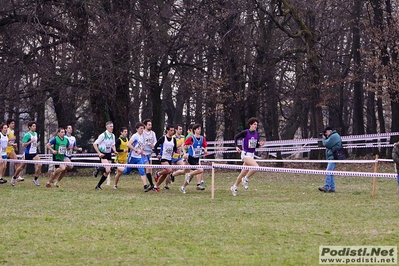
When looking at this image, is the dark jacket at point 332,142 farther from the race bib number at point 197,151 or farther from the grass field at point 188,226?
the race bib number at point 197,151

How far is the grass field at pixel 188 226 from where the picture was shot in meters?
10.1

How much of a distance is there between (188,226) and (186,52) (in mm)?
20668

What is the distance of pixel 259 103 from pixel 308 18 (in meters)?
7.62

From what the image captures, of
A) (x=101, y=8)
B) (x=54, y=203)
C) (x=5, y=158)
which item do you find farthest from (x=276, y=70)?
(x=54, y=203)

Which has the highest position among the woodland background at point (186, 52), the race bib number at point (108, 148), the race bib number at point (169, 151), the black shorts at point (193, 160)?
the woodland background at point (186, 52)

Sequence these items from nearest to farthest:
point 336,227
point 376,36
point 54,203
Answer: point 336,227
point 54,203
point 376,36

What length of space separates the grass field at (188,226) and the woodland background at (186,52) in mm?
9949

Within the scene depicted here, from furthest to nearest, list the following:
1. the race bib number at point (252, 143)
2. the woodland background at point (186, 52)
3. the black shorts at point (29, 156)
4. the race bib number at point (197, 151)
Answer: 1. the woodland background at point (186, 52)
2. the black shorts at point (29, 156)
3. the race bib number at point (197, 151)
4. the race bib number at point (252, 143)

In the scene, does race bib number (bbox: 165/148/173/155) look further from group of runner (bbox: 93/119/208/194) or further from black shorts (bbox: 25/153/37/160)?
black shorts (bbox: 25/153/37/160)

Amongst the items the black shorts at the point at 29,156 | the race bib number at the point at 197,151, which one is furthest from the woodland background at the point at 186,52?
the race bib number at the point at 197,151

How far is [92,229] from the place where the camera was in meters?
12.7

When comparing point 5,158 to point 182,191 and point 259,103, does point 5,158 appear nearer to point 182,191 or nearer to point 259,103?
point 182,191

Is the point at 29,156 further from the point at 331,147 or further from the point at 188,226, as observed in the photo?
the point at 188,226

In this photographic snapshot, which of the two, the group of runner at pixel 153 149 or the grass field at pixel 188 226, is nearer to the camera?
the grass field at pixel 188 226
